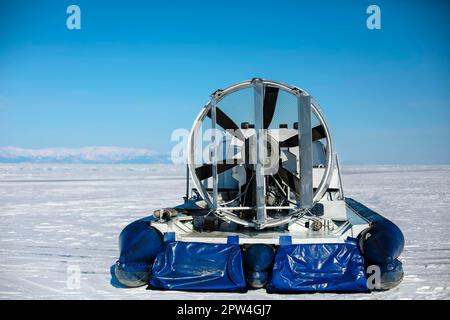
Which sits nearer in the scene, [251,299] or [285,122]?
[251,299]

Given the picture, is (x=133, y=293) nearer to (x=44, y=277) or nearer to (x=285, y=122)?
(x=44, y=277)

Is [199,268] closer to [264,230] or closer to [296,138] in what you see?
[264,230]

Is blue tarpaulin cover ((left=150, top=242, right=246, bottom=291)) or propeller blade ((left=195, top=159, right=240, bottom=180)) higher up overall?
propeller blade ((left=195, top=159, right=240, bottom=180))

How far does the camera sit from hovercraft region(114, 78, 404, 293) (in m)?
4.12

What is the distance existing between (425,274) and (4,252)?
17.1 ft

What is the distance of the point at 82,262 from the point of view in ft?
17.7

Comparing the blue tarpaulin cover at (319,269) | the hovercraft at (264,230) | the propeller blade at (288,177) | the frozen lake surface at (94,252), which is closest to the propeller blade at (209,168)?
the hovercraft at (264,230)

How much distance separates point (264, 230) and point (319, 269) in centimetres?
86

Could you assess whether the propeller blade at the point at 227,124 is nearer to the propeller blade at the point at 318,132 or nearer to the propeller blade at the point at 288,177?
the propeller blade at the point at 288,177

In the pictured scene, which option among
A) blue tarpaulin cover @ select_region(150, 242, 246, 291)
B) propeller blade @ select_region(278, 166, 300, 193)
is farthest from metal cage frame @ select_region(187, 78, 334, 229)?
blue tarpaulin cover @ select_region(150, 242, 246, 291)

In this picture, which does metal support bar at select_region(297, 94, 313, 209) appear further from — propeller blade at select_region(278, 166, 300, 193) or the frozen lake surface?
the frozen lake surface

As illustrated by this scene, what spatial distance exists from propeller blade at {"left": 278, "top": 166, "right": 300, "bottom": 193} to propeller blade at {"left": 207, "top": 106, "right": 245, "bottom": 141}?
0.63 m

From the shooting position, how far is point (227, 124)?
5.00 metres
